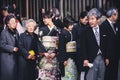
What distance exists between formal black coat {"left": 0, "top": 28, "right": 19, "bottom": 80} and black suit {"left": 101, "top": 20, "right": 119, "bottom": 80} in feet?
6.49

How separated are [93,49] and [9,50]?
1.85 meters

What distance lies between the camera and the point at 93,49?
10.0m

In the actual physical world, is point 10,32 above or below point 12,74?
above

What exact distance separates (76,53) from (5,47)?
5.03 ft

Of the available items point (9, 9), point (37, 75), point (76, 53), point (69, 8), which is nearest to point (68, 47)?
point (76, 53)

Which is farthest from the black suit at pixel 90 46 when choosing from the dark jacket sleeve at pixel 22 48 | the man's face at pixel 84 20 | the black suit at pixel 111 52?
the man's face at pixel 84 20

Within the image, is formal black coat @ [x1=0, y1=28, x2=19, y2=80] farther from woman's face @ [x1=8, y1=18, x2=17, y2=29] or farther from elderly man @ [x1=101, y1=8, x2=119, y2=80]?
elderly man @ [x1=101, y1=8, x2=119, y2=80]

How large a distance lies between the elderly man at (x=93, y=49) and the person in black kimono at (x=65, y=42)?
78 centimetres

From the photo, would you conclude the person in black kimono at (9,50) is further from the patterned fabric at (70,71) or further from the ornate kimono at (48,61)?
the patterned fabric at (70,71)

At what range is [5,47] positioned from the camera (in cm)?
1065

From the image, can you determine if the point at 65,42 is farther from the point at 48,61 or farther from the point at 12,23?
the point at 12,23

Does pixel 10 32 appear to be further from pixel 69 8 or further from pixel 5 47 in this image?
pixel 69 8

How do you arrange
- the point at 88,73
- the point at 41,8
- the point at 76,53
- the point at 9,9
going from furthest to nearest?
1. the point at 41,8
2. the point at 9,9
3. the point at 76,53
4. the point at 88,73

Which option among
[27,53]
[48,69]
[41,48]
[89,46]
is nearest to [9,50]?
[27,53]
